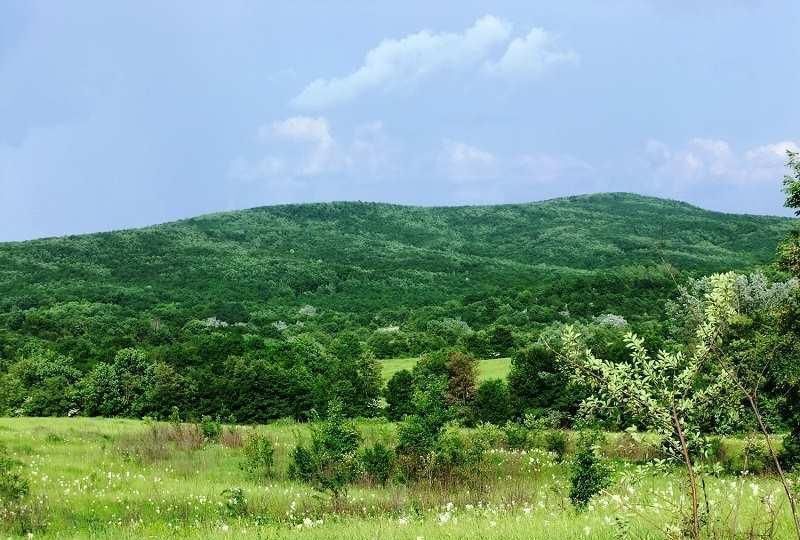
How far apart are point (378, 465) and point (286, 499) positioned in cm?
483

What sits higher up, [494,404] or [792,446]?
[792,446]

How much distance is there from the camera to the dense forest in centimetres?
4309

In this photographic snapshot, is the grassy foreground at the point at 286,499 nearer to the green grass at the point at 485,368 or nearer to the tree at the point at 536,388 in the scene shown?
the tree at the point at 536,388

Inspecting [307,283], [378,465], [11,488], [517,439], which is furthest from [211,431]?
[307,283]

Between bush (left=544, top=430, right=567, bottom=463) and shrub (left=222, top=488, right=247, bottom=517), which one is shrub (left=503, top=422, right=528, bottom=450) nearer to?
bush (left=544, top=430, right=567, bottom=463)

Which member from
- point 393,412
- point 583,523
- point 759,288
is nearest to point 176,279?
point 393,412

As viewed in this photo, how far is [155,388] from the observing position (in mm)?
42031

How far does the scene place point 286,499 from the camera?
617 inches

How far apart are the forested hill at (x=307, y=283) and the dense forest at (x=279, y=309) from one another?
47 centimetres

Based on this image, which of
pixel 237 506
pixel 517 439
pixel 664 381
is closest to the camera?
pixel 664 381

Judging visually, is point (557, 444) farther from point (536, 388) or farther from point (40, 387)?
point (40, 387)

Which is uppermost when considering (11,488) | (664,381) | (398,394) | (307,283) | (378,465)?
(307,283)

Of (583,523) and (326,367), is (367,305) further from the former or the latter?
(583,523)

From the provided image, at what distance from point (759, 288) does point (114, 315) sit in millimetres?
88987
